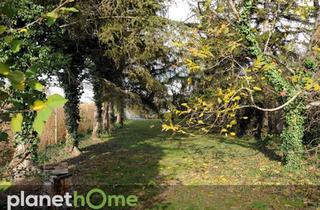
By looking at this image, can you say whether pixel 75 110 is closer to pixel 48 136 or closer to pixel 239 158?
pixel 48 136

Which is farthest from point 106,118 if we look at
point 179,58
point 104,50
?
point 104,50

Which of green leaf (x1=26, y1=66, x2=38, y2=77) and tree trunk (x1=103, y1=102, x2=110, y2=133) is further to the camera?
tree trunk (x1=103, y1=102, x2=110, y2=133)

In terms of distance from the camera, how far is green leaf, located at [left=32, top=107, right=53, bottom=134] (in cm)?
117

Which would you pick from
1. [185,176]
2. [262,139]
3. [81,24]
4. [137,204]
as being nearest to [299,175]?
[185,176]

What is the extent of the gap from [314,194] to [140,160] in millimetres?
6508

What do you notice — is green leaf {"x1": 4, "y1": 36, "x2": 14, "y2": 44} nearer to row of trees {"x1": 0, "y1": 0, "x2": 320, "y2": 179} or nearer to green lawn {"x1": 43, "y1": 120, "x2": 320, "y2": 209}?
row of trees {"x1": 0, "y1": 0, "x2": 320, "y2": 179}

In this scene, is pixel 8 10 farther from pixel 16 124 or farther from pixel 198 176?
pixel 198 176

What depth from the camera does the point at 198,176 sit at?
1092 centimetres

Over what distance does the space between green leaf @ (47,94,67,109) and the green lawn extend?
681 cm

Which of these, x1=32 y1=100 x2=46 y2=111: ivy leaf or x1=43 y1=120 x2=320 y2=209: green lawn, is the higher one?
x1=32 y1=100 x2=46 y2=111: ivy leaf

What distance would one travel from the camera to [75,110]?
16.0 meters

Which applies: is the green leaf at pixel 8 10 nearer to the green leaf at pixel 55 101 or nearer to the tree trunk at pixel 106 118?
the green leaf at pixel 55 101

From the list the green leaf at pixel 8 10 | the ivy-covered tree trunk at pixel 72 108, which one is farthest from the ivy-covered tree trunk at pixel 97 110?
the green leaf at pixel 8 10

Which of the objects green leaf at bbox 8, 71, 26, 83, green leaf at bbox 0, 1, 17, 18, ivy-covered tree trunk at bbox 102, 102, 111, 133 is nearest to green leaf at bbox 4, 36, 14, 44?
green leaf at bbox 0, 1, 17, 18
